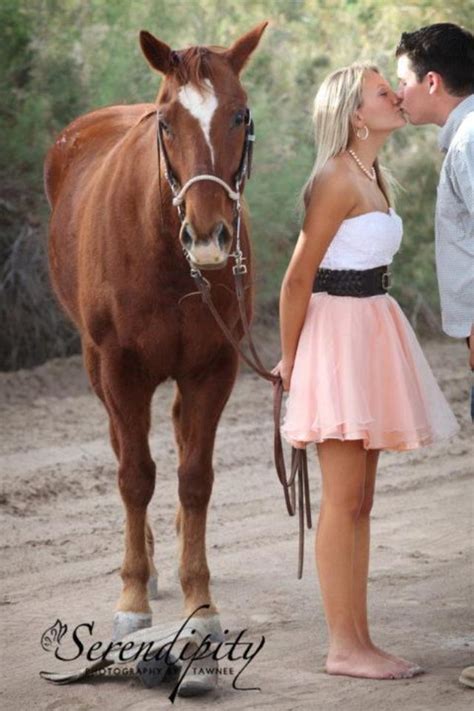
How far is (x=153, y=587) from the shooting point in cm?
563

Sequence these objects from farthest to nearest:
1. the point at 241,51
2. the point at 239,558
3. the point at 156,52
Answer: the point at 239,558, the point at 241,51, the point at 156,52

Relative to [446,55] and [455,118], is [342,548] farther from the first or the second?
[446,55]

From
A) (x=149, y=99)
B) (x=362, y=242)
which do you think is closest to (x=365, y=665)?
(x=362, y=242)

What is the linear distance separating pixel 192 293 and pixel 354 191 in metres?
0.79

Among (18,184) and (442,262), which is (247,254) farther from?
(18,184)

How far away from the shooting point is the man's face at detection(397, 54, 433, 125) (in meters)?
4.43

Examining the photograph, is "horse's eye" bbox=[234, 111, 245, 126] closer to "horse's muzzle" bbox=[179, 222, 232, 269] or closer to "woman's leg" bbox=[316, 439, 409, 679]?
"horse's muzzle" bbox=[179, 222, 232, 269]

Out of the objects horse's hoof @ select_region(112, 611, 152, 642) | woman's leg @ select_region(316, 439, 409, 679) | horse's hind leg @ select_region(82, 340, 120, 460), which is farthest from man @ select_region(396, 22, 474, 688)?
horse's hind leg @ select_region(82, 340, 120, 460)

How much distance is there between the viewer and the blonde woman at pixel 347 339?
4.38m

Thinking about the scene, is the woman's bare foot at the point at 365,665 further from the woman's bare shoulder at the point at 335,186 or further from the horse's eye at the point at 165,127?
the horse's eye at the point at 165,127

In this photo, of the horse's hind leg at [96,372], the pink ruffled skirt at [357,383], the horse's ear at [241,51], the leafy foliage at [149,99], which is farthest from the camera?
the leafy foliage at [149,99]

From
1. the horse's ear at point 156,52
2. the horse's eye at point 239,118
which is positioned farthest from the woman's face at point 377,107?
the horse's ear at point 156,52

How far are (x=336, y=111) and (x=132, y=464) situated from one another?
1.57 meters

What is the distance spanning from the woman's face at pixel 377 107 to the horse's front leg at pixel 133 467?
50.4 inches
